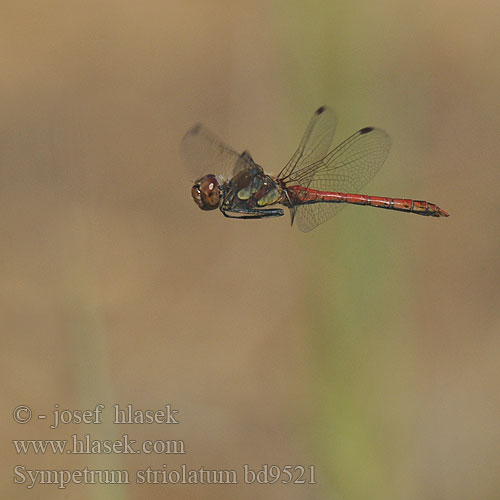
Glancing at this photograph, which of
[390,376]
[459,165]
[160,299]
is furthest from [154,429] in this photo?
[459,165]

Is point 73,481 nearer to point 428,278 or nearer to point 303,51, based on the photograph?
point 303,51
